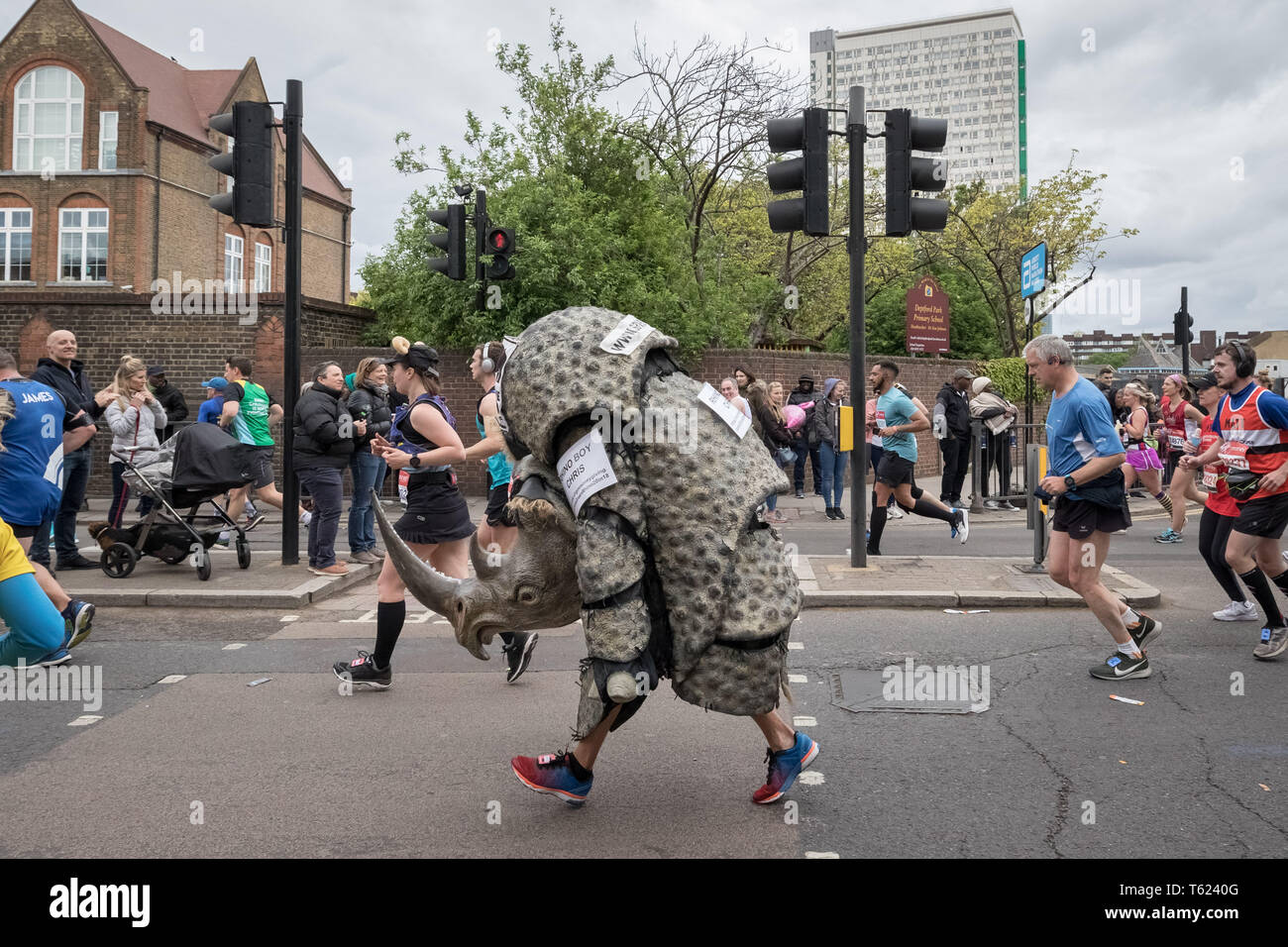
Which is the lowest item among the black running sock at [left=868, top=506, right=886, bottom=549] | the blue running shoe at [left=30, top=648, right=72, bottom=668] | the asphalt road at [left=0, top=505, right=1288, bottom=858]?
the asphalt road at [left=0, top=505, right=1288, bottom=858]

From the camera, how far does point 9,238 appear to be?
36.8 meters

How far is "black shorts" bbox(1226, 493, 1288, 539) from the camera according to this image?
657cm

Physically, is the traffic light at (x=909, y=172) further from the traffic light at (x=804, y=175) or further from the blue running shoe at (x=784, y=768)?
the blue running shoe at (x=784, y=768)

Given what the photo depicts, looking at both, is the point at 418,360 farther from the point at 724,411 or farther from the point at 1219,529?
the point at 1219,529

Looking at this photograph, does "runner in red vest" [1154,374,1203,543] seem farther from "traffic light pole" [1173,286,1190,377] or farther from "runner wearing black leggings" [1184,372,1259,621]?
"traffic light pole" [1173,286,1190,377]

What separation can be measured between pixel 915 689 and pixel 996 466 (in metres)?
10.9

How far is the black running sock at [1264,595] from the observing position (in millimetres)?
6625

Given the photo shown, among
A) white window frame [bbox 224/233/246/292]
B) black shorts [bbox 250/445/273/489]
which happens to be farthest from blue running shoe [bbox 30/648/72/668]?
white window frame [bbox 224/233/246/292]

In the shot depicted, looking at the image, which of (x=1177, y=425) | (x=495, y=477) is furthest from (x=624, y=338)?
(x=1177, y=425)

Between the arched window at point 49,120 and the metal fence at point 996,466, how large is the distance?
3322cm

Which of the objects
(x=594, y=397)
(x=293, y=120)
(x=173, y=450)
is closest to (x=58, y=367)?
(x=173, y=450)

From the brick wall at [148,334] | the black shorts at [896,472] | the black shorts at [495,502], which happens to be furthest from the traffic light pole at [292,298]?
the brick wall at [148,334]

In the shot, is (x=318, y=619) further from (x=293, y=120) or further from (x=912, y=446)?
(x=912, y=446)

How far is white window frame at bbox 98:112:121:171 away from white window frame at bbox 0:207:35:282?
3.32 m
